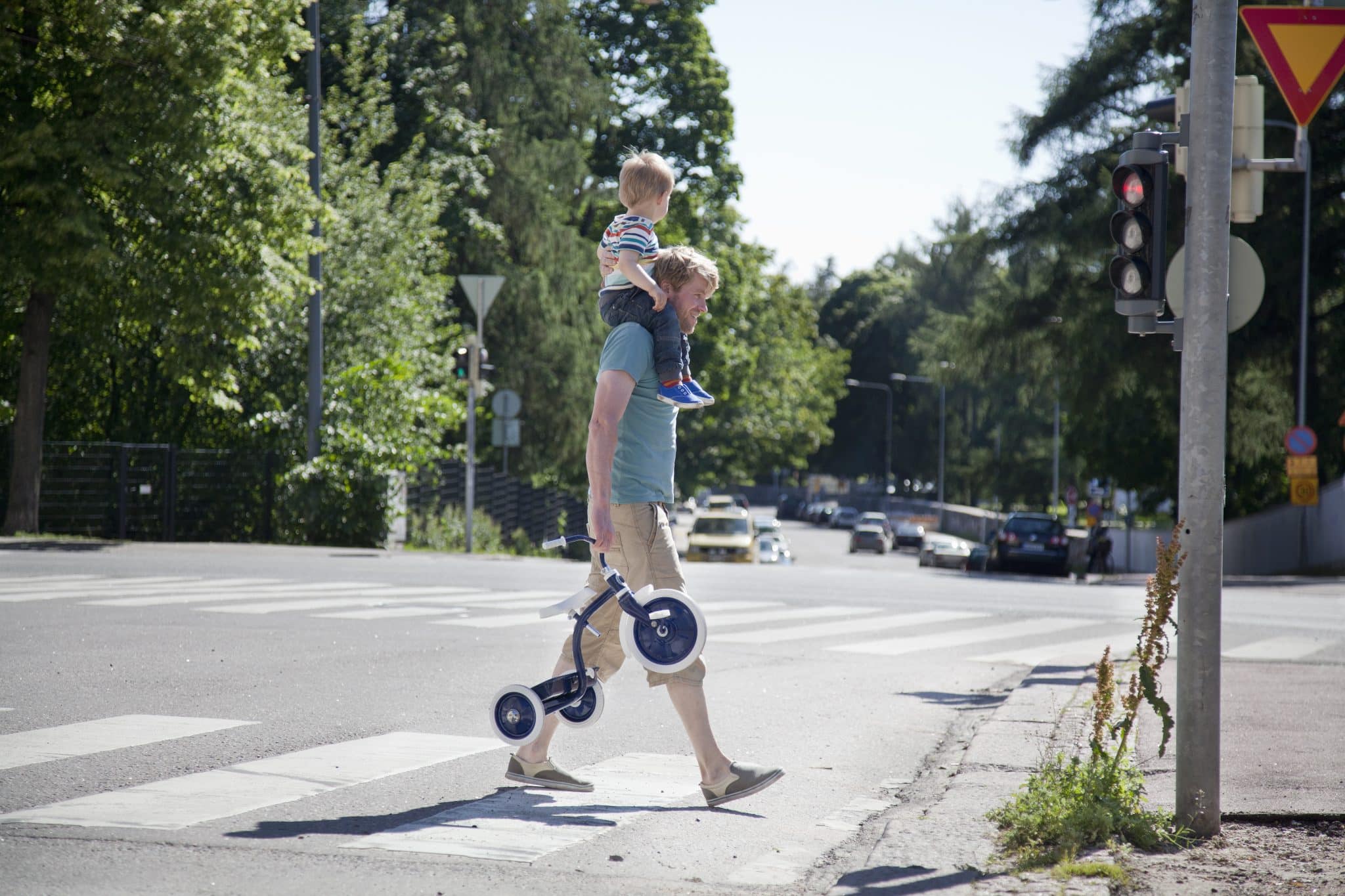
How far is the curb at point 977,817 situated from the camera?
168 inches

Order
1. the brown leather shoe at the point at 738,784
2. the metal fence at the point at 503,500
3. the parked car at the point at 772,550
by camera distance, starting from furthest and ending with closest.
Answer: the parked car at the point at 772,550, the metal fence at the point at 503,500, the brown leather shoe at the point at 738,784

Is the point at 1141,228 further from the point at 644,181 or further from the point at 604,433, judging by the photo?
the point at 604,433

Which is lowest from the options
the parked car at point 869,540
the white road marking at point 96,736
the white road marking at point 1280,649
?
the white road marking at point 96,736

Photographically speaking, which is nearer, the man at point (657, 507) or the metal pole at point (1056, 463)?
the man at point (657, 507)

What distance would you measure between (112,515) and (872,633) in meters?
15.8

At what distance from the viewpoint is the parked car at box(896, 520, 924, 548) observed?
6694 centimetres

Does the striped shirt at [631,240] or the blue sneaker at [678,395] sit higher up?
the striped shirt at [631,240]

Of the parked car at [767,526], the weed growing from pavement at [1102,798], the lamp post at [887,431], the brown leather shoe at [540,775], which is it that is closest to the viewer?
the weed growing from pavement at [1102,798]

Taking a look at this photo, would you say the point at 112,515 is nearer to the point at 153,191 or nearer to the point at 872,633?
the point at 153,191

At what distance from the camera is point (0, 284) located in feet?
69.6

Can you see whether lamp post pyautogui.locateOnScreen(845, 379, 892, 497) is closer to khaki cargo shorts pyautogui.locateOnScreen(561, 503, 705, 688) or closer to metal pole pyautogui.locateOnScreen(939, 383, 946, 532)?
metal pole pyautogui.locateOnScreen(939, 383, 946, 532)

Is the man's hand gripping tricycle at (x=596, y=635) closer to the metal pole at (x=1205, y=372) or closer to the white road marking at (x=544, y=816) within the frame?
the white road marking at (x=544, y=816)

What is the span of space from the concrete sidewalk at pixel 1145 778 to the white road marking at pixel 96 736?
3.14 m

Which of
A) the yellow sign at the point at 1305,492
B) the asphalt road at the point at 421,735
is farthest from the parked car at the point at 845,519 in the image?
the asphalt road at the point at 421,735
